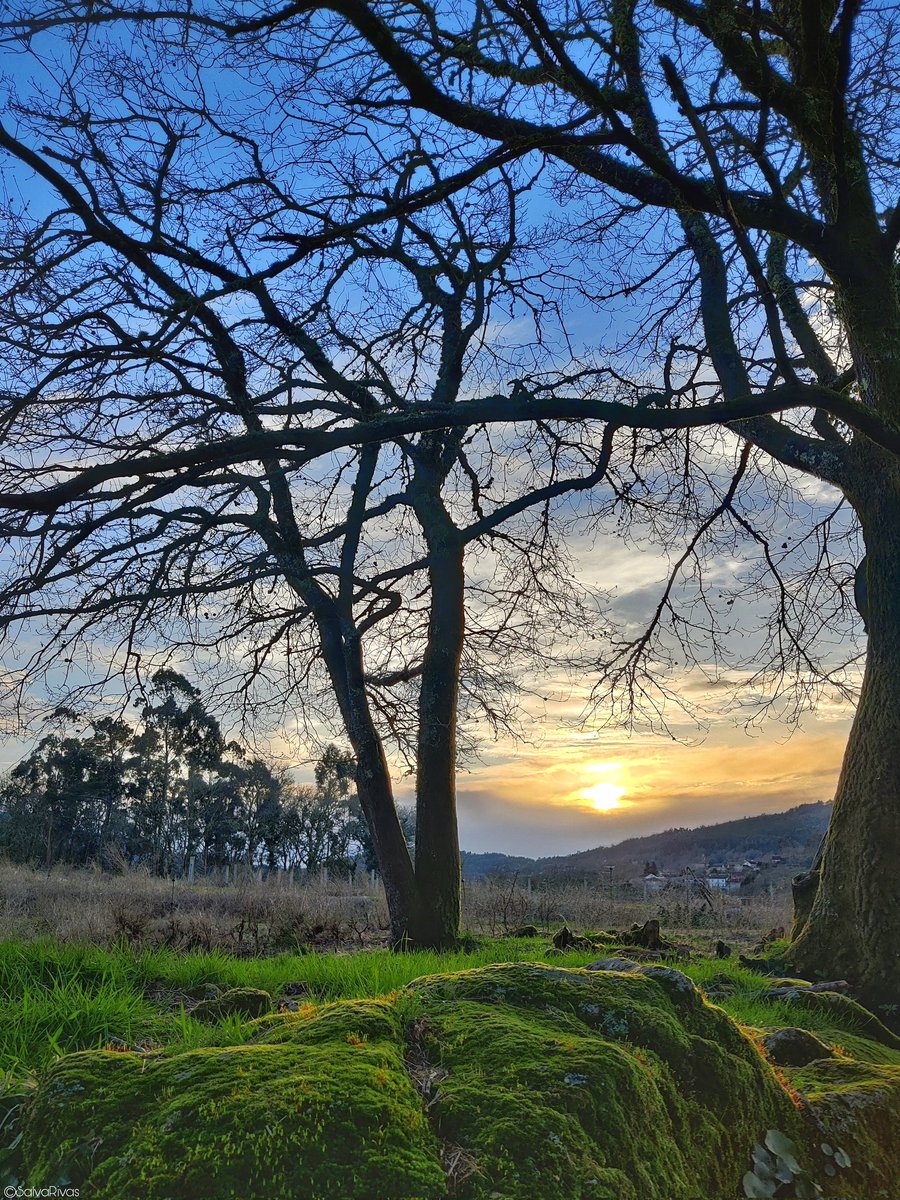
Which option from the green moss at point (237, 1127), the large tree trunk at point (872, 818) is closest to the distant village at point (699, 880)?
the large tree trunk at point (872, 818)

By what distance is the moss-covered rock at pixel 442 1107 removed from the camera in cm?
185

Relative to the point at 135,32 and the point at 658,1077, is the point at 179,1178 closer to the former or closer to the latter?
the point at 658,1077

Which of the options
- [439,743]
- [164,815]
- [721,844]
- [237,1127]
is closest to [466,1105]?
[237,1127]

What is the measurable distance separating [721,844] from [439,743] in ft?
176

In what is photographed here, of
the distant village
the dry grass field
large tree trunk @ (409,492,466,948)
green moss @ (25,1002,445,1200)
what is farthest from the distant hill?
green moss @ (25,1002,445,1200)

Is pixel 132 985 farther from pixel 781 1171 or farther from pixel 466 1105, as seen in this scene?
pixel 781 1171

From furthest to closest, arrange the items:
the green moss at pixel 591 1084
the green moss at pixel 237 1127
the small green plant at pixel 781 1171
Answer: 1. the small green plant at pixel 781 1171
2. the green moss at pixel 591 1084
3. the green moss at pixel 237 1127

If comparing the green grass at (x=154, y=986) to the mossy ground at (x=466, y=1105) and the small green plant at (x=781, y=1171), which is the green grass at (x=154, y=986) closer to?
the mossy ground at (x=466, y=1105)

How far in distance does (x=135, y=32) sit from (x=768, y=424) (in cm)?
753

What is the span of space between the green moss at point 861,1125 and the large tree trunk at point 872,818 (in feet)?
15.6

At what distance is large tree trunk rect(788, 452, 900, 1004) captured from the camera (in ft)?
24.1

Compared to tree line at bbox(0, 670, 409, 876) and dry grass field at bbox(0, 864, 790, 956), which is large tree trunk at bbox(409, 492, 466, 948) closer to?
dry grass field at bbox(0, 864, 790, 956)

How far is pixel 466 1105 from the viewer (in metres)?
2.15

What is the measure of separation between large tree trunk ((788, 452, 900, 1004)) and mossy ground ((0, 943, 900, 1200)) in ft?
15.5
